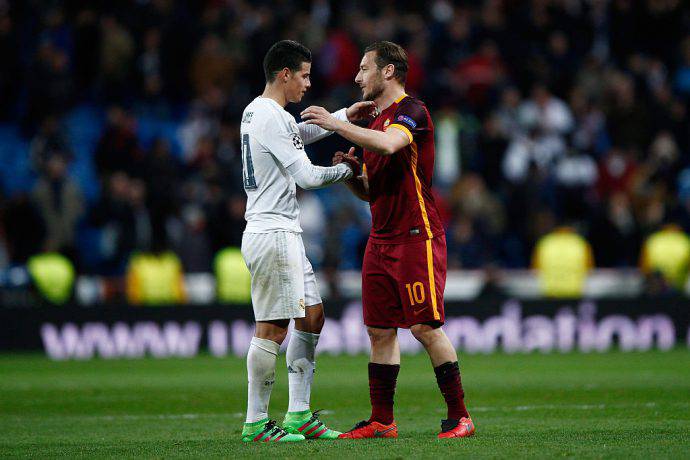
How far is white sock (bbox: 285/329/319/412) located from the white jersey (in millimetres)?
716

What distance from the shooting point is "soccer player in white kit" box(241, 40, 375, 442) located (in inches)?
285

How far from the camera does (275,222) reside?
7293 mm

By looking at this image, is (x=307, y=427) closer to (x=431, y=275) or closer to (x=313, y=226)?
(x=431, y=275)

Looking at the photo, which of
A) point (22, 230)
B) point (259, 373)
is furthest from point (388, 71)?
point (22, 230)

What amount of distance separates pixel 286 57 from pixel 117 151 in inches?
424

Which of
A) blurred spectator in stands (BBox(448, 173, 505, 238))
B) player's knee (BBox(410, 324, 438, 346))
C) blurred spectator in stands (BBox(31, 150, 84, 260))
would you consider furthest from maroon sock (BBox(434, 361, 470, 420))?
blurred spectator in stands (BBox(31, 150, 84, 260))

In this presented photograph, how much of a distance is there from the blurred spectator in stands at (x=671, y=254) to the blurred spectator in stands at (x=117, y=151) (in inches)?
296

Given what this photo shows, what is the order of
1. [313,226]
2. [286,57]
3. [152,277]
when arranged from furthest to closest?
[313,226], [152,277], [286,57]

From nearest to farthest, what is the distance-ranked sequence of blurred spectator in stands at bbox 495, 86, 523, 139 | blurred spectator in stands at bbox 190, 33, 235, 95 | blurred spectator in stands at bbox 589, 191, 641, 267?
blurred spectator in stands at bbox 589, 191, 641, 267, blurred spectator in stands at bbox 495, 86, 523, 139, blurred spectator in stands at bbox 190, 33, 235, 95

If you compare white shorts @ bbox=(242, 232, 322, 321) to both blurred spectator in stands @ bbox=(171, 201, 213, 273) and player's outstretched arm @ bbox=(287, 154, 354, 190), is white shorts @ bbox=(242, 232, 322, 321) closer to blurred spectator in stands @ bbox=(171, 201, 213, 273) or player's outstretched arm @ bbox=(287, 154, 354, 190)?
player's outstretched arm @ bbox=(287, 154, 354, 190)

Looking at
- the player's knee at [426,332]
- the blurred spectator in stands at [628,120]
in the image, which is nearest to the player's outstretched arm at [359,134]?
the player's knee at [426,332]

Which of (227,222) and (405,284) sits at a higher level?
(227,222)

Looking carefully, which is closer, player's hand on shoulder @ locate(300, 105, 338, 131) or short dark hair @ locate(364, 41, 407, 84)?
player's hand on shoulder @ locate(300, 105, 338, 131)

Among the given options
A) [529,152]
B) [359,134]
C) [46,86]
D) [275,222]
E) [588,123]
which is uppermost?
[46,86]
